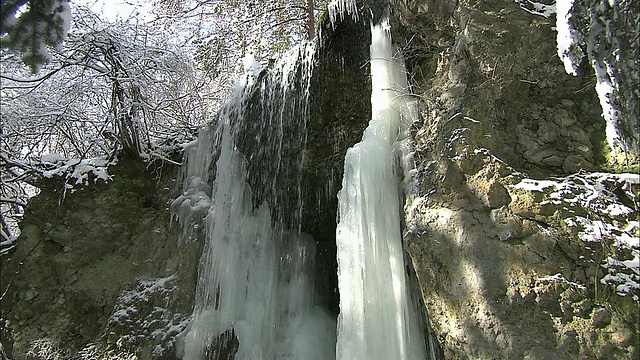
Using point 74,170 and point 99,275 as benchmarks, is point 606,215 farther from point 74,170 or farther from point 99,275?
point 74,170

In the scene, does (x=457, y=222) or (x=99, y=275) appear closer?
(x=457, y=222)

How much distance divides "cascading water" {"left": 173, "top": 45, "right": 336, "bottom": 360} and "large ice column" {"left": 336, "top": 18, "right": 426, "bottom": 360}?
1.71 metres

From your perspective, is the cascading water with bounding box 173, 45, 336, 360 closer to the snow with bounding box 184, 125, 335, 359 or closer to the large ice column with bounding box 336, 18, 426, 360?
the snow with bounding box 184, 125, 335, 359

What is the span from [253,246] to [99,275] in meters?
2.25

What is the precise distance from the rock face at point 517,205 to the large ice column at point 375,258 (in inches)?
12.2

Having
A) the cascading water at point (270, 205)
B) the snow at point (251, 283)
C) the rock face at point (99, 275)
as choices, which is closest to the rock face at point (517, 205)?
the cascading water at point (270, 205)

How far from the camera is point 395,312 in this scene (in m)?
3.46

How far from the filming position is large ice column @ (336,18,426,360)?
3422mm

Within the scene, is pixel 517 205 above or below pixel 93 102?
below

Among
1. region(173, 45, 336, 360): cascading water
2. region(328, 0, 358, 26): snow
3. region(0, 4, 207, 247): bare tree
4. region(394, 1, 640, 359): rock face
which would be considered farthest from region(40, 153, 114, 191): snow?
region(394, 1, 640, 359): rock face

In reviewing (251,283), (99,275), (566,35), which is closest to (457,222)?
(566,35)

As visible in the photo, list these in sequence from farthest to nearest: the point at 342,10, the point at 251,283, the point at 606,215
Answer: the point at 251,283 < the point at 342,10 < the point at 606,215

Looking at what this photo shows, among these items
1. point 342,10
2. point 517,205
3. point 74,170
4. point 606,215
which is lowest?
point 606,215

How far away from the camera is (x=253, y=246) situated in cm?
575
